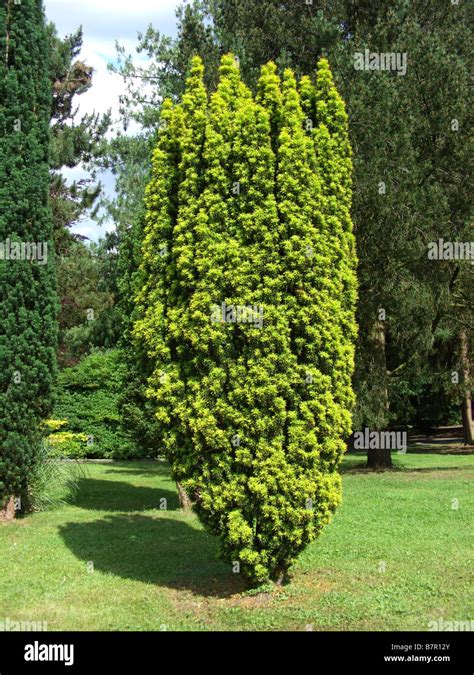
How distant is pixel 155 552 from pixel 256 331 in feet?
12.3

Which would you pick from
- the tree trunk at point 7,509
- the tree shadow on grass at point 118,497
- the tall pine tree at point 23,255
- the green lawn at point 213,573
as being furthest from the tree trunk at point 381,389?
the tree trunk at point 7,509

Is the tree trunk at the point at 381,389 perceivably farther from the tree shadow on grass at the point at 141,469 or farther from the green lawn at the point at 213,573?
the tree shadow on grass at the point at 141,469

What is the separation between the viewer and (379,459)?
1733 cm

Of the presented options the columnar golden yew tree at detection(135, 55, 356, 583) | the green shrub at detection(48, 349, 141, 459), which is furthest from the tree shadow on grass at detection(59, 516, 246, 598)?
the green shrub at detection(48, 349, 141, 459)

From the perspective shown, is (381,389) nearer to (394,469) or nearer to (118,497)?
(394,469)

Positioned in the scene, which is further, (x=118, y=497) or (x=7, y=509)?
(x=118, y=497)

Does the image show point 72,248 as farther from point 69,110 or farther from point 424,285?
point 424,285

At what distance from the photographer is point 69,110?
926 inches

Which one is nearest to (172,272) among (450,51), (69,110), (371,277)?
(371,277)

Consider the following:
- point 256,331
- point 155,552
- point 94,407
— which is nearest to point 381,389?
point 155,552

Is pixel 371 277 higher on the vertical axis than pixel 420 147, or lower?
lower

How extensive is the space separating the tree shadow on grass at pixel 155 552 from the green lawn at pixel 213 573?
0.05 feet

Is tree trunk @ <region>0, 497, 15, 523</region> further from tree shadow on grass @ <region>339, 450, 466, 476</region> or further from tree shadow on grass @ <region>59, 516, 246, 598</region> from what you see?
tree shadow on grass @ <region>339, 450, 466, 476</region>
